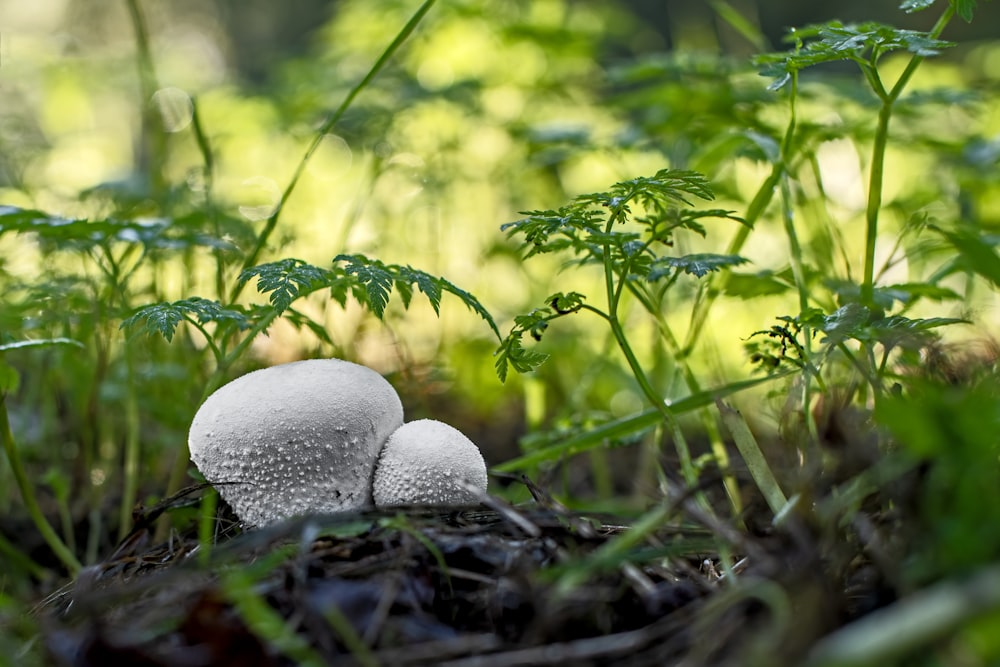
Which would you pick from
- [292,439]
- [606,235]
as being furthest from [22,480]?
[606,235]

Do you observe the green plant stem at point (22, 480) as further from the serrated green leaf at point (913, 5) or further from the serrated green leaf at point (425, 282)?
the serrated green leaf at point (913, 5)

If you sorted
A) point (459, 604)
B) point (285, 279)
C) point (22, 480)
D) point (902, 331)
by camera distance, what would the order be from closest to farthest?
point (459, 604) < point (902, 331) < point (285, 279) < point (22, 480)

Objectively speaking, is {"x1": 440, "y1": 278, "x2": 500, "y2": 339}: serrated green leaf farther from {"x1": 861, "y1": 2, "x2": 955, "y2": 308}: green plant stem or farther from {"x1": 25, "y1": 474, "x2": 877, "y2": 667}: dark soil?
{"x1": 861, "y1": 2, "x2": 955, "y2": 308}: green plant stem

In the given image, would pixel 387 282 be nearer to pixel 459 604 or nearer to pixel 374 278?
pixel 374 278

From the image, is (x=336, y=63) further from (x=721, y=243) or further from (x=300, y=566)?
(x=300, y=566)

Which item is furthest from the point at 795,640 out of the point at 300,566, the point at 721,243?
the point at 721,243

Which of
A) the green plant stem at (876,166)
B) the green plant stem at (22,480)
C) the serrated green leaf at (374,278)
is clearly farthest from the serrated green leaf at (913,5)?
the green plant stem at (22,480)
